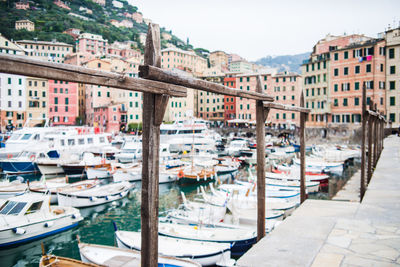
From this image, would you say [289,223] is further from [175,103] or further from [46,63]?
[175,103]

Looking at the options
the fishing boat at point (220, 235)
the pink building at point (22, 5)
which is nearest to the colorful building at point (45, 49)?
the pink building at point (22, 5)

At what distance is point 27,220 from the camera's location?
12570 mm

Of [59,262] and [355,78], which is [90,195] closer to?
[59,262]

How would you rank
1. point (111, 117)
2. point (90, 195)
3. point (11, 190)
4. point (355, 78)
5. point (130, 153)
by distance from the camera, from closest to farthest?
1. point (90, 195)
2. point (11, 190)
3. point (130, 153)
4. point (355, 78)
5. point (111, 117)

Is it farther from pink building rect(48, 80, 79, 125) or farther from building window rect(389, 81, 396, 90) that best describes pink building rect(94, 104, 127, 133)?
building window rect(389, 81, 396, 90)

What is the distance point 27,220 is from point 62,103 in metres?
52.7

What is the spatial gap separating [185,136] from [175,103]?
22.9 m

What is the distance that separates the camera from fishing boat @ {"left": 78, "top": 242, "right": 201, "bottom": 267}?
807 cm

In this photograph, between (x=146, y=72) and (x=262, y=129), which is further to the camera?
(x=262, y=129)

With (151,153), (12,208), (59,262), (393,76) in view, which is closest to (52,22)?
(393,76)

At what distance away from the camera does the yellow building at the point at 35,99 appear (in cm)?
5625

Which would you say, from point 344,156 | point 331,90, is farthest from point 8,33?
point 344,156

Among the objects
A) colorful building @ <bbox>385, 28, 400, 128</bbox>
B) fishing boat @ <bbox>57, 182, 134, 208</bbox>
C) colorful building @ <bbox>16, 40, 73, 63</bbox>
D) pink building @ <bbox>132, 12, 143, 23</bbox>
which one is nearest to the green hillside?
colorful building @ <bbox>16, 40, 73, 63</bbox>

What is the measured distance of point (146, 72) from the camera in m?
2.93
